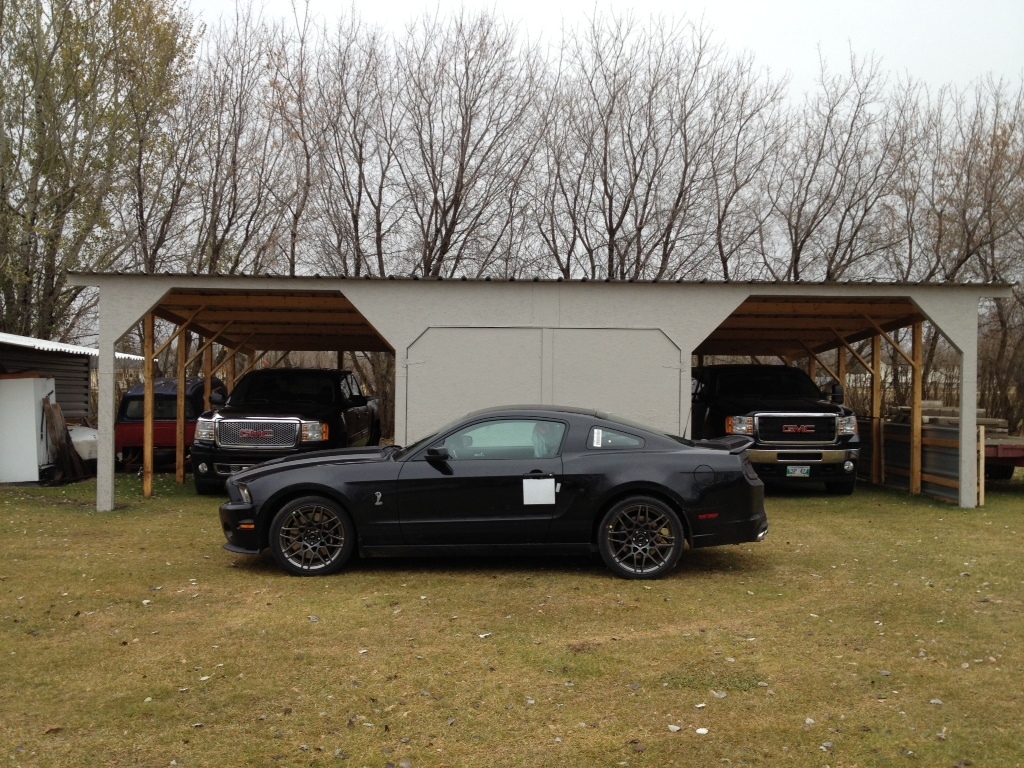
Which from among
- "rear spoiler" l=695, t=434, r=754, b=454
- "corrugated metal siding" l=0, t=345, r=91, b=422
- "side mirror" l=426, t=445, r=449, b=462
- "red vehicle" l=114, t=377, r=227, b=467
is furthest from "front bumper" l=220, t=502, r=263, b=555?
"corrugated metal siding" l=0, t=345, r=91, b=422

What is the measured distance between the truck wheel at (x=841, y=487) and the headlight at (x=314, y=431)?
7665 mm

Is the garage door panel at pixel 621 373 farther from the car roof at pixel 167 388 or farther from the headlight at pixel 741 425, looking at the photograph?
the car roof at pixel 167 388

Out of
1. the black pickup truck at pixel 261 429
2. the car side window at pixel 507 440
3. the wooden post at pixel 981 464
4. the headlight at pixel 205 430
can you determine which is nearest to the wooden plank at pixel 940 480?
the wooden post at pixel 981 464

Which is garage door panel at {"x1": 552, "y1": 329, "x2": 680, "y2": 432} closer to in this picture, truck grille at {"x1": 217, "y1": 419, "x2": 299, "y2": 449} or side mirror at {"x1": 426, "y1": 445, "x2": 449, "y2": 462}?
truck grille at {"x1": 217, "y1": 419, "x2": 299, "y2": 449}

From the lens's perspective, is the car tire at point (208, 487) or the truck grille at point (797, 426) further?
the truck grille at point (797, 426)

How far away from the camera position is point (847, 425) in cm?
1390

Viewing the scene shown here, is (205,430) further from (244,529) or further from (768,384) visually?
(768,384)

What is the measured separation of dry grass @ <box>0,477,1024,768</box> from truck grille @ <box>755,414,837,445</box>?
14.6 ft

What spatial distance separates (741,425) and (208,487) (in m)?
7.96

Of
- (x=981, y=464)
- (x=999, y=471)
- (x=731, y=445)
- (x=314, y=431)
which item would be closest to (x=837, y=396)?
(x=981, y=464)

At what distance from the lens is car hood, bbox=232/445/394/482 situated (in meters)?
8.00

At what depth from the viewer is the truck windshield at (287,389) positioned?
1492cm

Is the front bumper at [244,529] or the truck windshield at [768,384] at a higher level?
the truck windshield at [768,384]

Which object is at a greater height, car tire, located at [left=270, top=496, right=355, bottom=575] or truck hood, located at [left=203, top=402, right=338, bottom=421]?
truck hood, located at [left=203, top=402, right=338, bottom=421]
